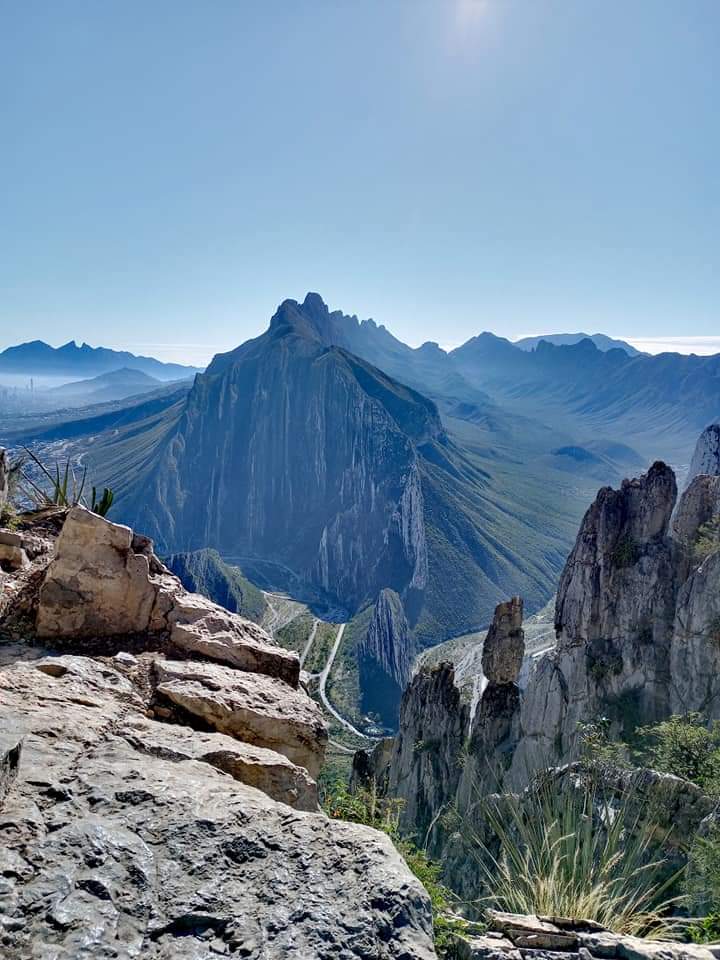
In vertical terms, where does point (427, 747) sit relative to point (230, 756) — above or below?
below

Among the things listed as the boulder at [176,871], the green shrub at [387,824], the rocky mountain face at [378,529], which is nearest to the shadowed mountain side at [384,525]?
the rocky mountain face at [378,529]

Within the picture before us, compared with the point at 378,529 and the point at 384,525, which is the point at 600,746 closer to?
the point at 384,525

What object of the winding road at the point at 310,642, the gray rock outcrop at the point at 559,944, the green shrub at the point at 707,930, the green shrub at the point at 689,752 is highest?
the gray rock outcrop at the point at 559,944

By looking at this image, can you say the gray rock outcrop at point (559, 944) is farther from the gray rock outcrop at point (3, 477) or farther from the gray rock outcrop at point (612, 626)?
the gray rock outcrop at point (612, 626)

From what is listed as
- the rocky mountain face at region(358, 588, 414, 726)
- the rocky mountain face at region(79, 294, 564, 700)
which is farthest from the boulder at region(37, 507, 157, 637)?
the rocky mountain face at region(79, 294, 564, 700)

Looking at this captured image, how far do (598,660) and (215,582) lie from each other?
316 feet

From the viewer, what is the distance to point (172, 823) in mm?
3811

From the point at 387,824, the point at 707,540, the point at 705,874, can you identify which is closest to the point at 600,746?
the point at 705,874

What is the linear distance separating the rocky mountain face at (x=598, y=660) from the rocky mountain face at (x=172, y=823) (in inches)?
878

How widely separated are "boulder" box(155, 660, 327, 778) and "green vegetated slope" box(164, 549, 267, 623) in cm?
10578

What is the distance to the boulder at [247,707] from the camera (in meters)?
5.73

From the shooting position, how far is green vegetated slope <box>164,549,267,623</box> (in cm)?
11210

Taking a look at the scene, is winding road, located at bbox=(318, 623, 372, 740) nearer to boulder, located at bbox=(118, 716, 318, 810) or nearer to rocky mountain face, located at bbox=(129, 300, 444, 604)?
rocky mountain face, located at bbox=(129, 300, 444, 604)

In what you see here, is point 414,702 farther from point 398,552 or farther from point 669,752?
point 398,552
